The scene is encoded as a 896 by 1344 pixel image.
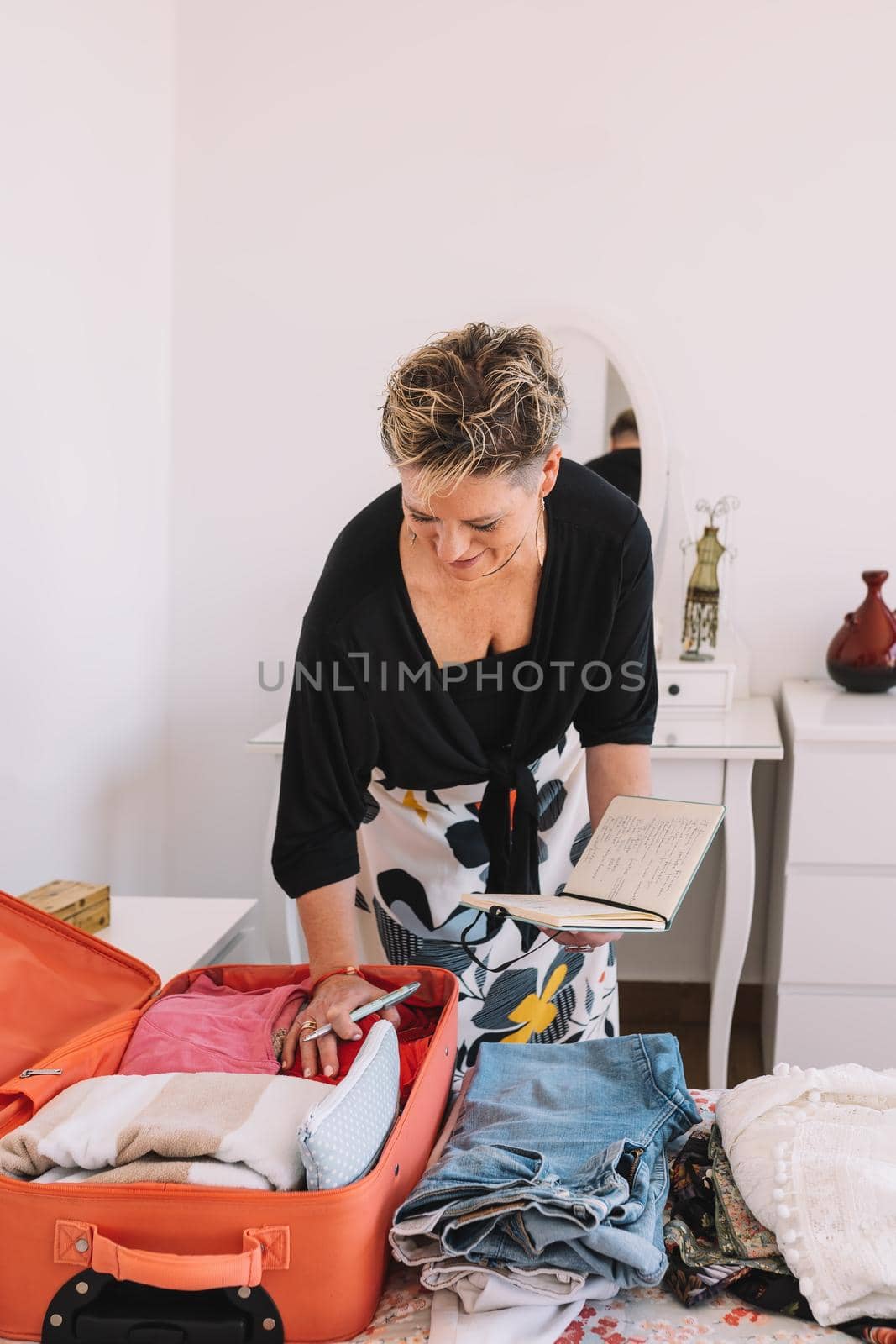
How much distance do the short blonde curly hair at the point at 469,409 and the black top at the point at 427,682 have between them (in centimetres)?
26

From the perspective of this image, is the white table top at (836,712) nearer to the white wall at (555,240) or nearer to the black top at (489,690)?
the white wall at (555,240)

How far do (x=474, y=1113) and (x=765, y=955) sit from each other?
1919mm

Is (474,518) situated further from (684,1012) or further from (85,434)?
(684,1012)

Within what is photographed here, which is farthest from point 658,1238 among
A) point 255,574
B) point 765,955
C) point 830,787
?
point 255,574

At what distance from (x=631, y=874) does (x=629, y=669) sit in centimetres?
39

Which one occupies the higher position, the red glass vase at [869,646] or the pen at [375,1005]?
the red glass vase at [869,646]

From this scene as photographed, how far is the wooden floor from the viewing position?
9.32 ft

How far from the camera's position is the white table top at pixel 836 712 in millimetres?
2254

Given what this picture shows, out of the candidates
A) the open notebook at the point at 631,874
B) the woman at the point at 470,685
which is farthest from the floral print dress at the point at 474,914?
the open notebook at the point at 631,874

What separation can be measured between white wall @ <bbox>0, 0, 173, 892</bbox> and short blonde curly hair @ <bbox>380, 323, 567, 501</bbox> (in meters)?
1.22

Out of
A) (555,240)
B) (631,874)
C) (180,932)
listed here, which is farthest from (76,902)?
(555,240)

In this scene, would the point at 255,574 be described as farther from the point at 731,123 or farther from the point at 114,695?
the point at 731,123

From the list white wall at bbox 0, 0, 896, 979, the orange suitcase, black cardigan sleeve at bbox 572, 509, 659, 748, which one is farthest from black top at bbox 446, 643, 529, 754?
white wall at bbox 0, 0, 896, 979

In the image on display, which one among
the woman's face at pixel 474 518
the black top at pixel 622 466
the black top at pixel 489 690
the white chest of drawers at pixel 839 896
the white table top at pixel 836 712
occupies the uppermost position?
the black top at pixel 622 466
